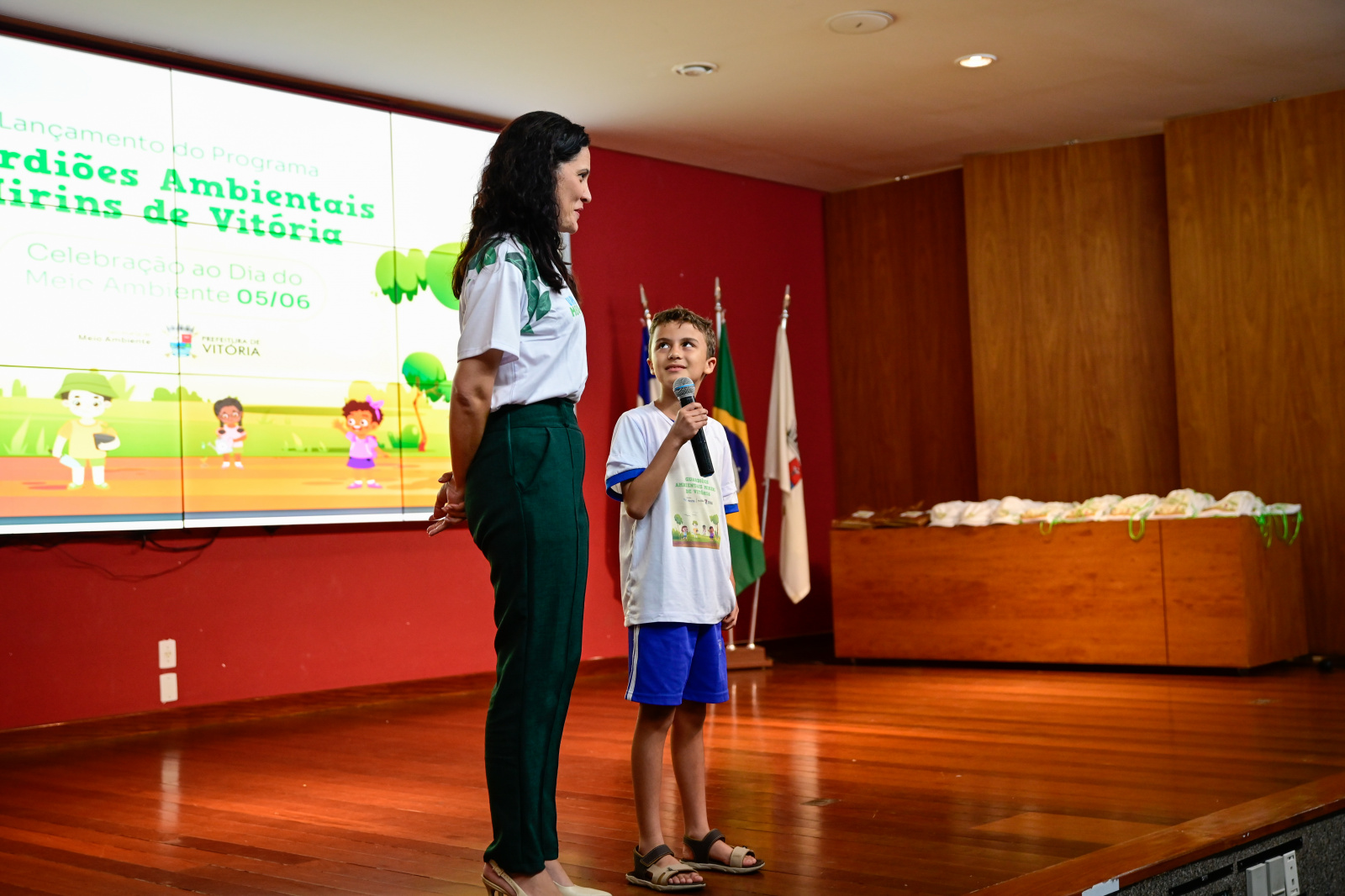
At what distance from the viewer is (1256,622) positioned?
17.2 ft

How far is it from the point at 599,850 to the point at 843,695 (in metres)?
2.54

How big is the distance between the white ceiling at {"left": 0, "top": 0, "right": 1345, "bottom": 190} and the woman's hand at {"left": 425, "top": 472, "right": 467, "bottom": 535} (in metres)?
3.01

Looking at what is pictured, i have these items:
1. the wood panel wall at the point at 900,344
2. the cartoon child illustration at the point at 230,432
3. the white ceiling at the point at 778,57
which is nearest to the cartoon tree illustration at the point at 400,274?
the white ceiling at the point at 778,57

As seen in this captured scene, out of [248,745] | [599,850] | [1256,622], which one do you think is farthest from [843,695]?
[599,850]

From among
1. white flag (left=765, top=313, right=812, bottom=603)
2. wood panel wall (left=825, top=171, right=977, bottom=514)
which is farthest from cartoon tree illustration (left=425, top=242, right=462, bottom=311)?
wood panel wall (left=825, top=171, right=977, bottom=514)

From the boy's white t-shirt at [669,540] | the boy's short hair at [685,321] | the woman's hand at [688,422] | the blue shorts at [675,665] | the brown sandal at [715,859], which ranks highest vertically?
the boy's short hair at [685,321]

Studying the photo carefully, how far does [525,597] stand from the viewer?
190 centimetres

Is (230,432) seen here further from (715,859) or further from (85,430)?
(715,859)

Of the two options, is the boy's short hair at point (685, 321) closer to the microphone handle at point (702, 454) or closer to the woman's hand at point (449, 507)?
the microphone handle at point (702, 454)

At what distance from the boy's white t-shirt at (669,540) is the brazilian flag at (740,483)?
3474mm

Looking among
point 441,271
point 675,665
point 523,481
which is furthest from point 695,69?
point 523,481

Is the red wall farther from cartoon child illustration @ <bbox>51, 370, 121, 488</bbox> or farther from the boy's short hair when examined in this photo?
the boy's short hair

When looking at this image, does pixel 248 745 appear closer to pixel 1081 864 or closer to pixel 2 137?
pixel 2 137

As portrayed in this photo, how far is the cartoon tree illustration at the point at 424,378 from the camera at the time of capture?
18.3 feet
